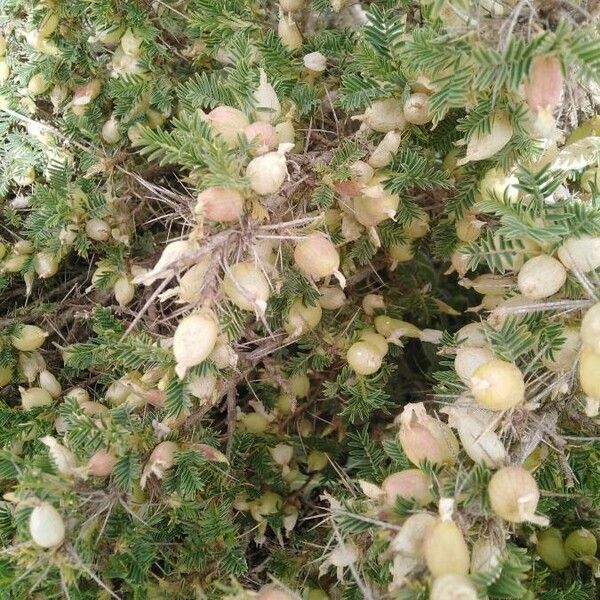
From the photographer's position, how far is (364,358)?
1.45 metres

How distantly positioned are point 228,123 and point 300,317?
46cm

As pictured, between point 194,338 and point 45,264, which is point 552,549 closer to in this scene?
point 194,338

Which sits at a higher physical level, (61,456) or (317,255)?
(317,255)

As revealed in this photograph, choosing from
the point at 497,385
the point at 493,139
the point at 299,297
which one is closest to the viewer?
the point at 497,385

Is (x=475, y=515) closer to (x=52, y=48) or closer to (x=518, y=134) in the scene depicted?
(x=518, y=134)

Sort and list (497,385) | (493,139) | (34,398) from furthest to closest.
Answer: (34,398), (493,139), (497,385)

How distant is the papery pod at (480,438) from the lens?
1.04 m

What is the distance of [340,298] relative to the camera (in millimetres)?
→ 1489

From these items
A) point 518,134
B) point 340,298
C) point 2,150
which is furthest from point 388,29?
point 2,150

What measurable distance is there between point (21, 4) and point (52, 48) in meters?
0.16

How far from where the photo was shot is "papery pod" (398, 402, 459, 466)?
111cm

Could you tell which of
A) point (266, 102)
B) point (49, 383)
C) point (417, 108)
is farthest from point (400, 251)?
point (49, 383)

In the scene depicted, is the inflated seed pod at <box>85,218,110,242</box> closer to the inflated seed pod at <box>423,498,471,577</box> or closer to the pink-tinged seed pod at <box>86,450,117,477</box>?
the pink-tinged seed pod at <box>86,450,117,477</box>

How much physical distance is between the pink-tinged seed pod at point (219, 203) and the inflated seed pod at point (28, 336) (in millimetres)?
767
